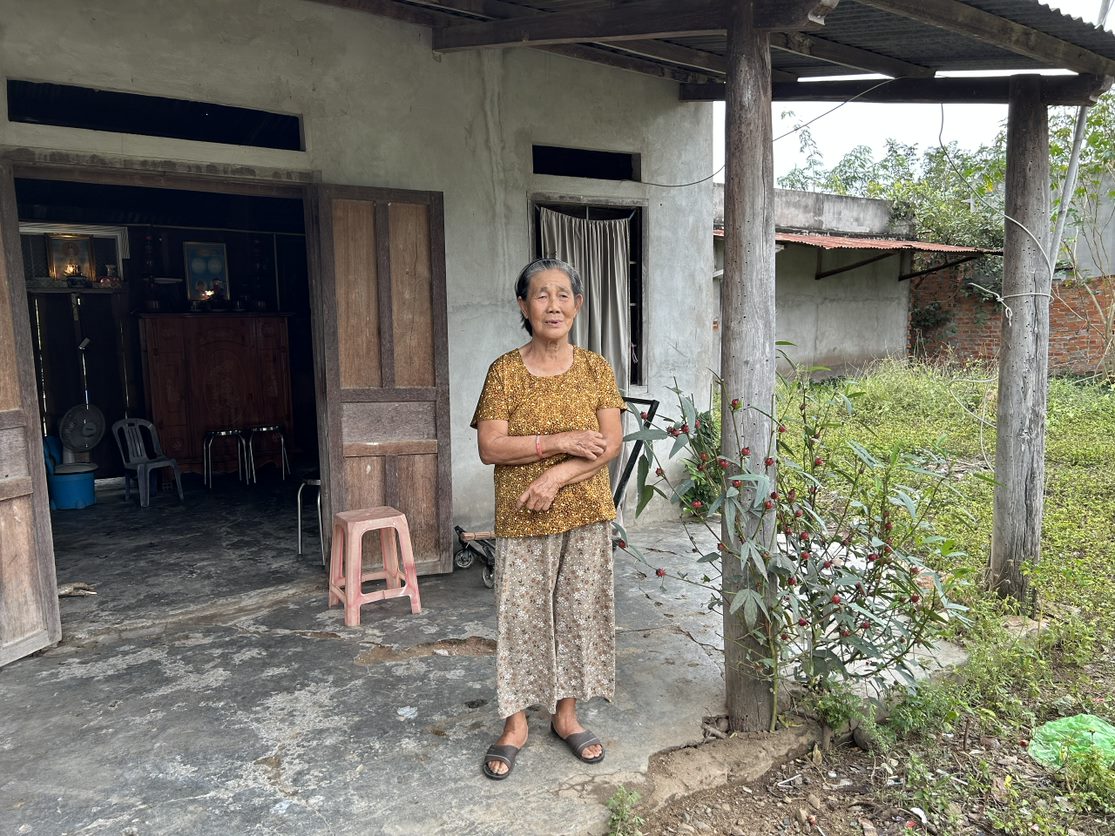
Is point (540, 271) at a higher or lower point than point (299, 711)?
higher

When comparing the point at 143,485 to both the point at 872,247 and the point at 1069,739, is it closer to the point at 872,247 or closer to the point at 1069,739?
the point at 1069,739

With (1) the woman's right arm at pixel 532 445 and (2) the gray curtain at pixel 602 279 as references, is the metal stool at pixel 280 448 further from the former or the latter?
(1) the woman's right arm at pixel 532 445

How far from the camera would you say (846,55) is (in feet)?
13.7

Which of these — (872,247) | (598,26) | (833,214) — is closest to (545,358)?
(598,26)

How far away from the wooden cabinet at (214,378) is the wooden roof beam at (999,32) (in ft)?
23.7

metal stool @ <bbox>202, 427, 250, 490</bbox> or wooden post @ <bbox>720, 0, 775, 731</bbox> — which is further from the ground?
wooden post @ <bbox>720, 0, 775, 731</bbox>

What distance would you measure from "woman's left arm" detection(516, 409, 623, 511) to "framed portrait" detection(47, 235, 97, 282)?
298 inches

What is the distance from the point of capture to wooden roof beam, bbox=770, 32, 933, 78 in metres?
3.94

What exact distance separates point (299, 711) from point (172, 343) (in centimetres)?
612

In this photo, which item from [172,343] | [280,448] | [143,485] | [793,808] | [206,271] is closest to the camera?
[793,808]

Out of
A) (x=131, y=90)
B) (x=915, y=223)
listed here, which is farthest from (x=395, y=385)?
(x=915, y=223)

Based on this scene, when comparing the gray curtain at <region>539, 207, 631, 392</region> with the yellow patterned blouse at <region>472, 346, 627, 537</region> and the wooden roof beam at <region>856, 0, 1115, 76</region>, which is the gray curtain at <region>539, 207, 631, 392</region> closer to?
the wooden roof beam at <region>856, 0, 1115, 76</region>

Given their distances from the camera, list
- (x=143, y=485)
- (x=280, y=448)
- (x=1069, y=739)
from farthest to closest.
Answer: (x=280, y=448)
(x=143, y=485)
(x=1069, y=739)

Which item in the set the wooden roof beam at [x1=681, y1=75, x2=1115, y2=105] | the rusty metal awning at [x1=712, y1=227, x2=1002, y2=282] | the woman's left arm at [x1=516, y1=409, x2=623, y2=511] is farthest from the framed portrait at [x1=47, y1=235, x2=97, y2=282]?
the woman's left arm at [x1=516, y1=409, x2=623, y2=511]
